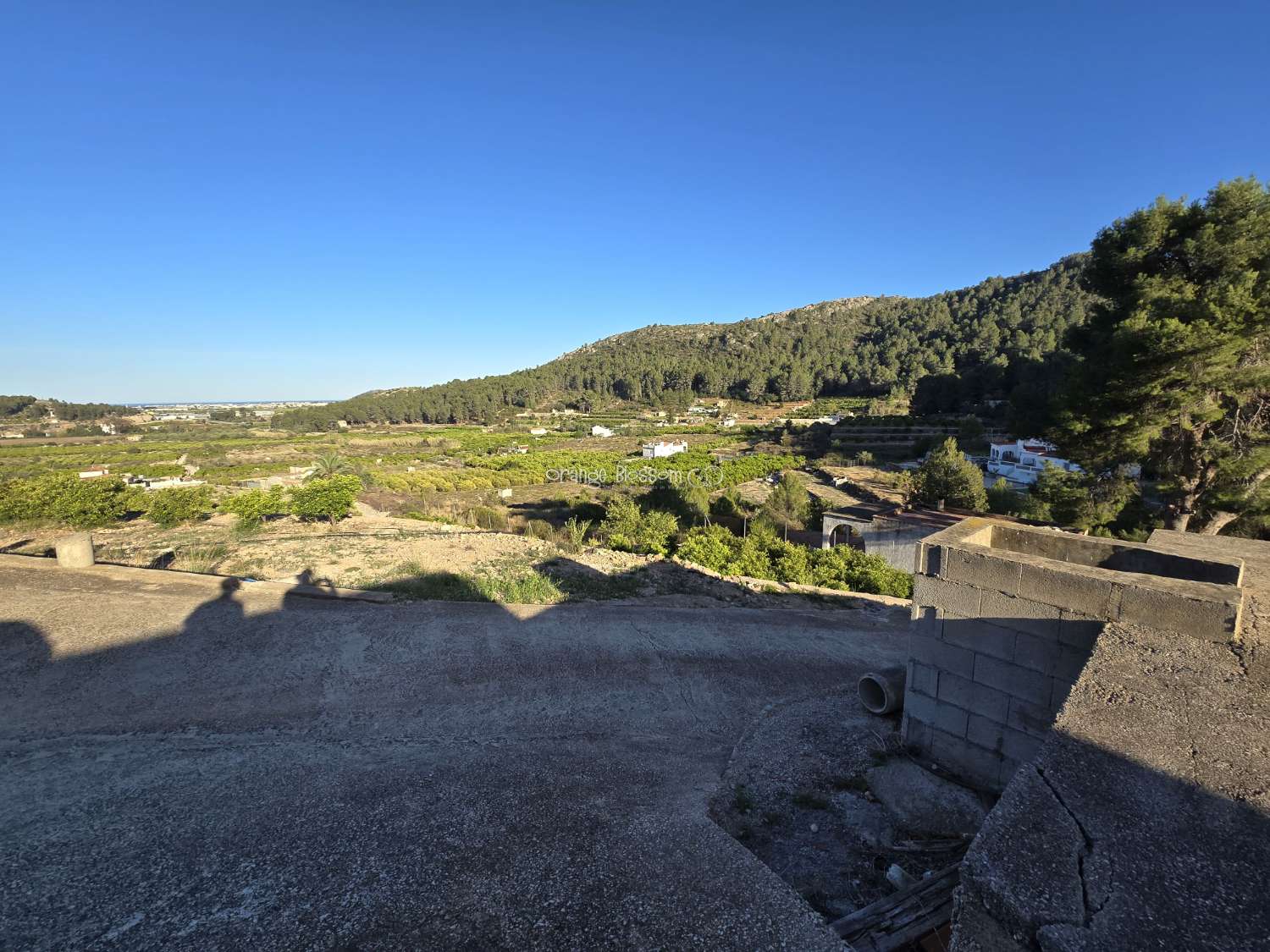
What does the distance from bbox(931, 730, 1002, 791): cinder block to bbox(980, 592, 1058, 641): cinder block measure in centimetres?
114

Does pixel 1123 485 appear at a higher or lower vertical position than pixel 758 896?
higher

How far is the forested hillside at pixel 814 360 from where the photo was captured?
69562mm

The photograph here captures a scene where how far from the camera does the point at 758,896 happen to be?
3.56 m

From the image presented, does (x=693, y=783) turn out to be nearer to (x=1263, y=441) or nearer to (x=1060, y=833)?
(x=1060, y=833)

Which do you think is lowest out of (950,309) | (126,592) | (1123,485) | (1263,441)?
(126,592)

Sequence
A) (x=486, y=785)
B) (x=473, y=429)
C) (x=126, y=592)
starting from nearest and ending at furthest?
(x=486, y=785) < (x=126, y=592) < (x=473, y=429)

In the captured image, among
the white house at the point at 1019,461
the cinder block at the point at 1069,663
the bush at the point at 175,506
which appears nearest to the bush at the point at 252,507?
the bush at the point at 175,506

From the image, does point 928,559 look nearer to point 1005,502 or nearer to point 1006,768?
point 1006,768

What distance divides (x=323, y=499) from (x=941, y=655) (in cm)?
2125

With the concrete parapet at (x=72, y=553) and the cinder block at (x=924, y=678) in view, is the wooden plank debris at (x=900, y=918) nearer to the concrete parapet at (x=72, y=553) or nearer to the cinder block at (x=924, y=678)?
the cinder block at (x=924, y=678)

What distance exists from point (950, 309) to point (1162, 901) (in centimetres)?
11650

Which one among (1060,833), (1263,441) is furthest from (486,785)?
(1263,441)

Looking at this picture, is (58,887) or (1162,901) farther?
(58,887)

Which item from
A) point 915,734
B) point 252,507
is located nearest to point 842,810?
point 915,734
